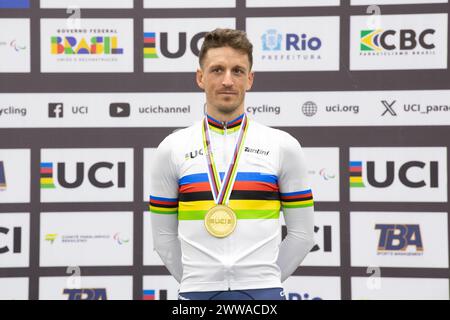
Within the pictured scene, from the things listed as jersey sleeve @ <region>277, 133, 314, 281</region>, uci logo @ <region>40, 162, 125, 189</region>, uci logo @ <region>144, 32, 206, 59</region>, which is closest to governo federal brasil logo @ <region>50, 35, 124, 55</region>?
uci logo @ <region>144, 32, 206, 59</region>

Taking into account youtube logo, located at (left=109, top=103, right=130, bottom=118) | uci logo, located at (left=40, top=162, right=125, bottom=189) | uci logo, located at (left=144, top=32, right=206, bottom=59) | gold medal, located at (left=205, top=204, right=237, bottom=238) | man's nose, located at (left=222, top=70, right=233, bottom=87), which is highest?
uci logo, located at (left=144, top=32, right=206, bottom=59)

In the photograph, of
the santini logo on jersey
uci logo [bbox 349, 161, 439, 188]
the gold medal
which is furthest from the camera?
uci logo [bbox 349, 161, 439, 188]

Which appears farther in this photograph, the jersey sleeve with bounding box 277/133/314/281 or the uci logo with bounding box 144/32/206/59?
the uci logo with bounding box 144/32/206/59

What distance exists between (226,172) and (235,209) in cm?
13

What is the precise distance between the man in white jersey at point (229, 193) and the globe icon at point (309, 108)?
1721 mm

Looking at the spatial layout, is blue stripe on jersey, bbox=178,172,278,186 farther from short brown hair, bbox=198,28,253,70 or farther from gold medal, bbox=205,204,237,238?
short brown hair, bbox=198,28,253,70

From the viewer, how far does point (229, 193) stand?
1.59 metres

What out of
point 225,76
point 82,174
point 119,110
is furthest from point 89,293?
point 225,76

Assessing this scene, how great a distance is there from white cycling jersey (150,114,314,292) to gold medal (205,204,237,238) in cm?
2

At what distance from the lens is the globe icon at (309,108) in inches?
134

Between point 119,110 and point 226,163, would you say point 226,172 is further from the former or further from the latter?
point 119,110

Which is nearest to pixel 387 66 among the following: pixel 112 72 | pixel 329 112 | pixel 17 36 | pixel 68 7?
pixel 329 112

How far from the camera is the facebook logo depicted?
11.2 feet
